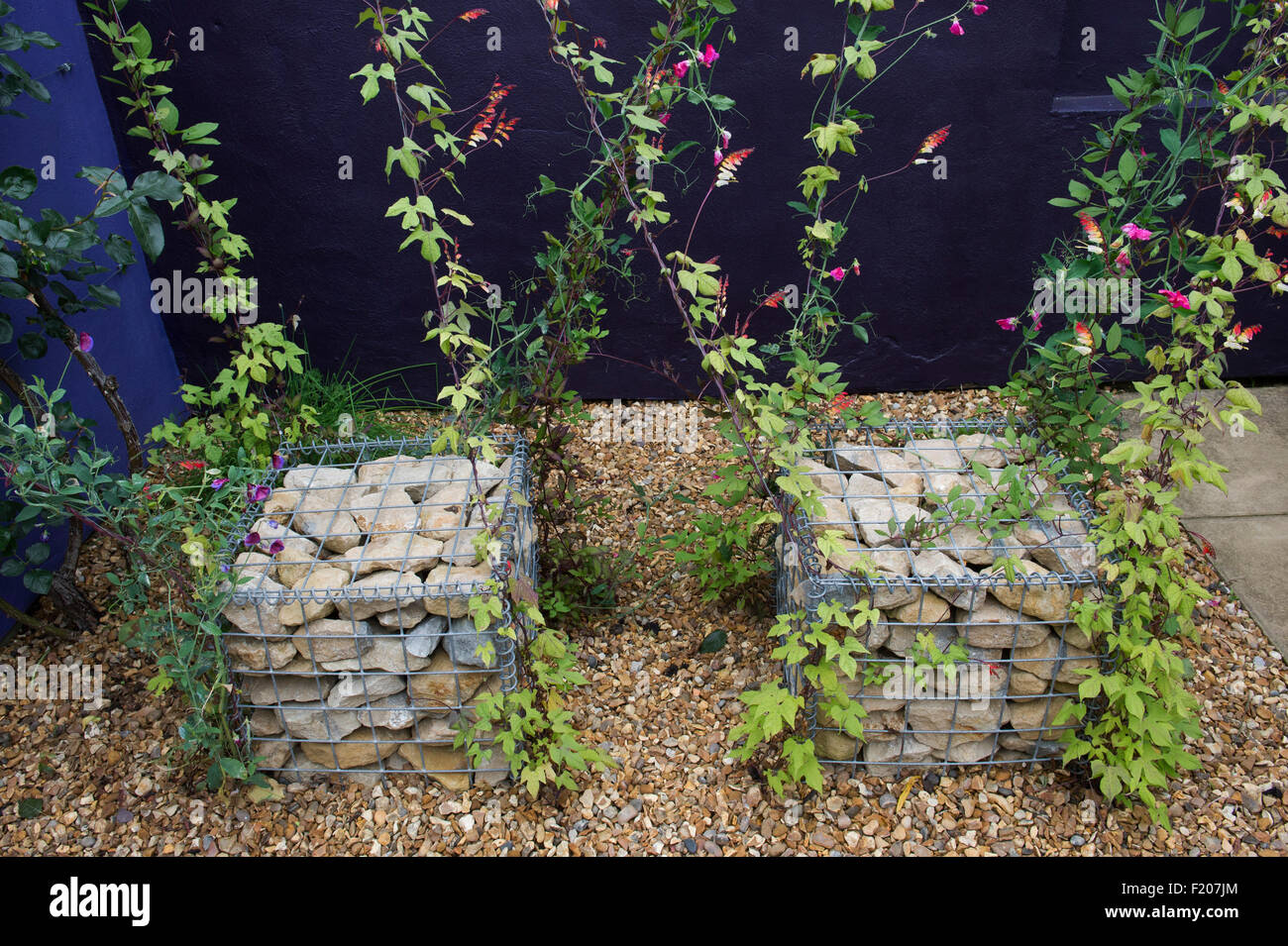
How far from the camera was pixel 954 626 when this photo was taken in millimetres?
2404

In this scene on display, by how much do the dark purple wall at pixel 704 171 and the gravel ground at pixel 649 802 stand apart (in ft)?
6.39

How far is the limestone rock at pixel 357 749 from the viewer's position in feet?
8.26

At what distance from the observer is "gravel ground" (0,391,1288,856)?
2.40 metres

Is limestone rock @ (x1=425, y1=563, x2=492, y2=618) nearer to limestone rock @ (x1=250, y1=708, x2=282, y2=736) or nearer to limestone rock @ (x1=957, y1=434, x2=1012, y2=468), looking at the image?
limestone rock @ (x1=250, y1=708, x2=282, y2=736)

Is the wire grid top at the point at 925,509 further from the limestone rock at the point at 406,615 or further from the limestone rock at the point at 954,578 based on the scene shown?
the limestone rock at the point at 406,615

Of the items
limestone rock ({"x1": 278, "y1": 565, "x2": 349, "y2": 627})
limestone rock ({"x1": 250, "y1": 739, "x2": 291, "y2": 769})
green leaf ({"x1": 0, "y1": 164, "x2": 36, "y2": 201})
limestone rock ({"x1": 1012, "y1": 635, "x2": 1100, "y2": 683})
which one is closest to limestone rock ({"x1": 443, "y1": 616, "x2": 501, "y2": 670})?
limestone rock ({"x1": 278, "y1": 565, "x2": 349, "y2": 627})

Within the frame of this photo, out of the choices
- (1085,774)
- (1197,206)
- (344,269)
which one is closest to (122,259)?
(344,269)

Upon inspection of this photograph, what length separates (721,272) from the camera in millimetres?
4207

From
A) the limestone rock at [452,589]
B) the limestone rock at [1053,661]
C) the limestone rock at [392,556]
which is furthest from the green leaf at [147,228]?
the limestone rock at [1053,661]

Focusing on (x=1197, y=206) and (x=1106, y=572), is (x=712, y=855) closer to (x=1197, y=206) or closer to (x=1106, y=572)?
(x=1106, y=572)

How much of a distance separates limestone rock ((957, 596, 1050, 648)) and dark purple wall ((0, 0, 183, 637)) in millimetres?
3076

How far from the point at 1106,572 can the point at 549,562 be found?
1713mm

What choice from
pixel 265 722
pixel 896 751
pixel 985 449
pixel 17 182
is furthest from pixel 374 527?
pixel 985 449

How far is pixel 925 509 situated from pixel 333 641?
69.3 inches
